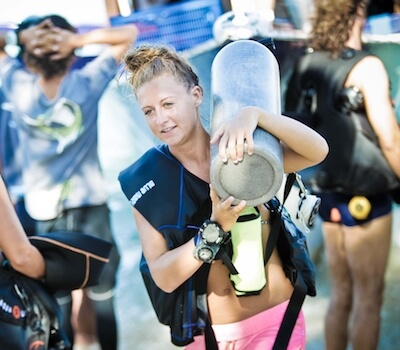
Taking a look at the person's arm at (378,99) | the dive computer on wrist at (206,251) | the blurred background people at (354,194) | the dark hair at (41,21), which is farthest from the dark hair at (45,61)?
the dive computer on wrist at (206,251)

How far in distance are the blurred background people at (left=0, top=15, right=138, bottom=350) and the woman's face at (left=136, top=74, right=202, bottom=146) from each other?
1.58m

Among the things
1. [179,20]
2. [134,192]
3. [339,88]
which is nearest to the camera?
[134,192]

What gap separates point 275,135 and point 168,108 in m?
0.31

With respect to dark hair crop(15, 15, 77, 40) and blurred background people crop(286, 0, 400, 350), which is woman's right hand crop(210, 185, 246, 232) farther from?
dark hair crop(15, 15, 77, 40)

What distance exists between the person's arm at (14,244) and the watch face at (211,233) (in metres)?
0.62

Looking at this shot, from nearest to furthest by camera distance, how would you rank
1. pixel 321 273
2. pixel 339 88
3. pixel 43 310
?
1. pixel 43 310
2. pixel 339 88
3. pixel 321 273

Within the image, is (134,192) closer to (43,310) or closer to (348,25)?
(43,310)

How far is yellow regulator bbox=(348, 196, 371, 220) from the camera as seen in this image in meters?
2.68

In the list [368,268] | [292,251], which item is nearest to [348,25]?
[368,268]

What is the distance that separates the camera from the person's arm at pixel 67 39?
3.18 metres

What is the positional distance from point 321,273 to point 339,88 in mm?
1744

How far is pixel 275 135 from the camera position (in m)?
1.50

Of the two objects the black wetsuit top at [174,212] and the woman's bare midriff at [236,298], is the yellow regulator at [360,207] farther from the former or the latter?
the black wetsuit top at [174,212]

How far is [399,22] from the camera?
3.37m
